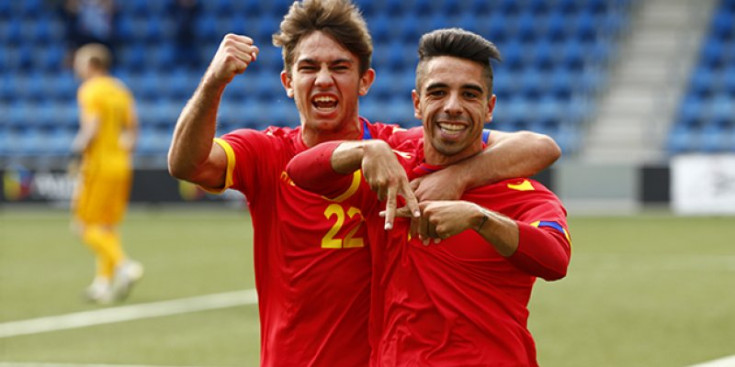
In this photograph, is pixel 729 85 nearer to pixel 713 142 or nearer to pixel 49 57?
pixel 713 142

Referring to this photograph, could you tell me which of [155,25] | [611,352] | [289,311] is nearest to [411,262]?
[289,311]

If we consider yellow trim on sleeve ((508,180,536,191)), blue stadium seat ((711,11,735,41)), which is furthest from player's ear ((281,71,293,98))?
blue stadium seat ((711,11,735,41))

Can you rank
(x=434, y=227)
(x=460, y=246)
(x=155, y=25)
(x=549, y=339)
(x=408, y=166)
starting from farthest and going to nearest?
(x=155, y=25) → (x=549, y=339) → (x=408, y=166) → (x=460, y=246) → (x=434, y=227)

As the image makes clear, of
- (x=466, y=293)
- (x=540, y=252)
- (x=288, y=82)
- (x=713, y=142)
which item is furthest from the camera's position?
(x=713, y=142)

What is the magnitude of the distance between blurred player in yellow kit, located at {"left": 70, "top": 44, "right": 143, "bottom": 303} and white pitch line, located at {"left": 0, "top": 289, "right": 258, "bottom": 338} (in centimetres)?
72

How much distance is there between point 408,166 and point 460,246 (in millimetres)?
399

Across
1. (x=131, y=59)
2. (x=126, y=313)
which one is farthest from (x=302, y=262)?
(x=131, y=59)

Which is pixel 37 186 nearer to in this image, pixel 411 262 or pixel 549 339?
pixel 549 339

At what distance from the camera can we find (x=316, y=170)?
3424 mm

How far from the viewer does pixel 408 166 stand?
368 cm

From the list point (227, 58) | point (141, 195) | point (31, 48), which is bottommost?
point (141, 195)

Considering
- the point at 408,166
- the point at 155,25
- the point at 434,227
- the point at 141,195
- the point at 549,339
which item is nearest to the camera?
the point at 434,227

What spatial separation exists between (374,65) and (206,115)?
21651 millimetres

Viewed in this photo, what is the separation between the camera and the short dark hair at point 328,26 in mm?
3920
